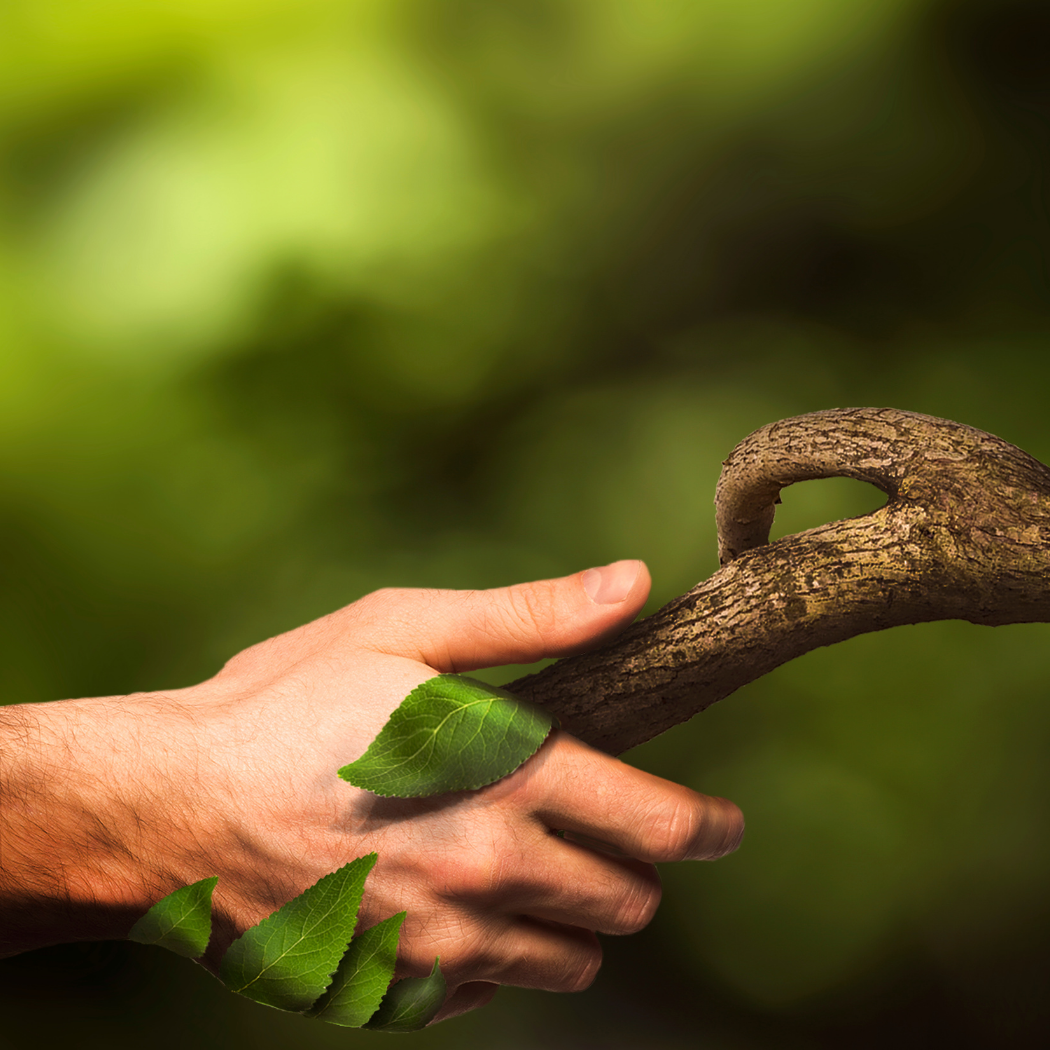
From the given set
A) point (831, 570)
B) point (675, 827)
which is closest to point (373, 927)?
point (675, 827)

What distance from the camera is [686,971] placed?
60.1 inches

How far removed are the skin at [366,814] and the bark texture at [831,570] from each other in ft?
0.15

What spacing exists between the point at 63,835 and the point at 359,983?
300 mm

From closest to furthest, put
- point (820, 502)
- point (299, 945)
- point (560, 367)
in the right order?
point (299, 945) < point (820, 502) < point (560, 367)

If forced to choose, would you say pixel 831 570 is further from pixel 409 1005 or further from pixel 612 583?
pixel 409 1005

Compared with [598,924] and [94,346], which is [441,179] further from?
[598,924]

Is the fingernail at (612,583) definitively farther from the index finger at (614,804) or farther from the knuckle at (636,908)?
the knuckle at (636,908)

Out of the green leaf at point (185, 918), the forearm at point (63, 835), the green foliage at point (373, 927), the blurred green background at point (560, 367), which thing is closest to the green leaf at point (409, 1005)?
the green foliage at point (373, 927)

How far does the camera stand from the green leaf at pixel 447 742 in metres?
Result: 0.58

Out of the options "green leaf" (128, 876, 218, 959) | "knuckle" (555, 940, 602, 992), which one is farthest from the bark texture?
"green leaf" (128, 876, 218, 959)

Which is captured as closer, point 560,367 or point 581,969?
point 581,969

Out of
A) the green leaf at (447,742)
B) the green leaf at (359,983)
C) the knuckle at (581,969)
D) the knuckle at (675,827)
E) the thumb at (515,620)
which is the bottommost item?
the knuckle at (581,969)

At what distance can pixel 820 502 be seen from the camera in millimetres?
1449

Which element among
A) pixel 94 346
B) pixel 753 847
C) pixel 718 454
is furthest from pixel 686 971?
pixel 94 346
